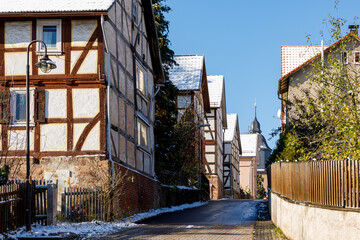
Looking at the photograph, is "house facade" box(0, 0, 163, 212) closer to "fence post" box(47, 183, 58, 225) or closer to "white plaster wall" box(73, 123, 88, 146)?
"white plaster wall" box(73, 123, 88, 146)

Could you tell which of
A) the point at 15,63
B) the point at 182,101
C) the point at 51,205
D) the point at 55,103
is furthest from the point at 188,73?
the point at 51,205

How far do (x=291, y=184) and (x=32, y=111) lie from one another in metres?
10.0

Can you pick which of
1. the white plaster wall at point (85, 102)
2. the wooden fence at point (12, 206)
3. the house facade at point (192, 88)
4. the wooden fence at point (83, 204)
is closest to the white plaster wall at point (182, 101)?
the house facade at point (192, 88)

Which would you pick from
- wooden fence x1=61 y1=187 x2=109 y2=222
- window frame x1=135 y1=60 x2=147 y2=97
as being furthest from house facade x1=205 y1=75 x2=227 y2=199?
wooden fence x1=61 y1=187 x2=109 y2=222

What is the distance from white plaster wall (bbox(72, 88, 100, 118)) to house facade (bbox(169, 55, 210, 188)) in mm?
20475

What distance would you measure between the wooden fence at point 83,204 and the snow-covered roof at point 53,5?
6035 mm

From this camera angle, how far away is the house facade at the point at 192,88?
146 feet

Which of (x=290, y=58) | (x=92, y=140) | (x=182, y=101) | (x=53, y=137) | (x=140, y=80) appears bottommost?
(x=92, y=140)

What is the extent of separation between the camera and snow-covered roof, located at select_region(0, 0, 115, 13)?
20.4 m

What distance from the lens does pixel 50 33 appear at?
830 inches

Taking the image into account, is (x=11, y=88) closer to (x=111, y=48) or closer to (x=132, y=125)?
(x=111, y=48)

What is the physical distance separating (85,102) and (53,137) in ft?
5.27

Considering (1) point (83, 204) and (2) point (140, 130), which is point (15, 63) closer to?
(1) point (83, 204)

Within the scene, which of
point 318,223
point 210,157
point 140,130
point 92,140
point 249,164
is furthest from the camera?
point 249,164
